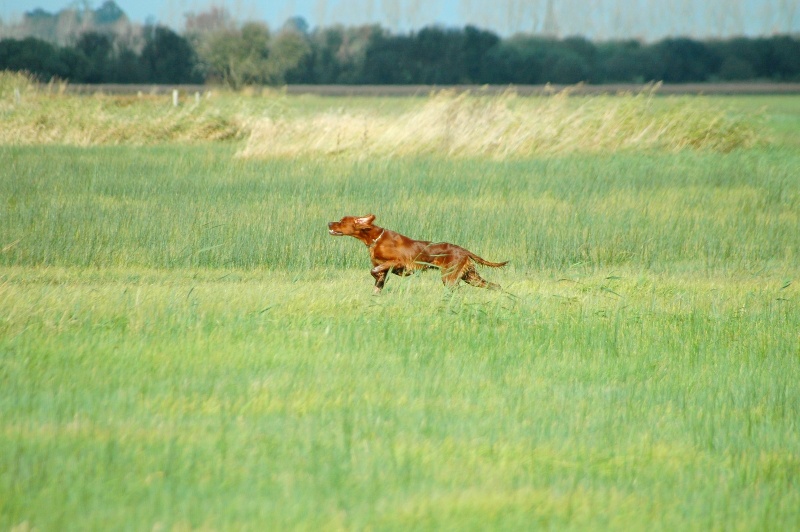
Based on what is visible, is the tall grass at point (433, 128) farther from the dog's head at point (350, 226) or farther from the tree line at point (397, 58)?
the tree line at point (397, 58)

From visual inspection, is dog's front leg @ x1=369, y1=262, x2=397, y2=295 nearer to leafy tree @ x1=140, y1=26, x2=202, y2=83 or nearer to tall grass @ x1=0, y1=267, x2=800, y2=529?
tall grass @ x1=0, y1=267, x2=800, y2=529

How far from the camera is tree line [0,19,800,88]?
51.9 meters

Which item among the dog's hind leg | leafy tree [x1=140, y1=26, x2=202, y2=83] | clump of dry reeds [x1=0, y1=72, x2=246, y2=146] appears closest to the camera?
the dog's hind leg

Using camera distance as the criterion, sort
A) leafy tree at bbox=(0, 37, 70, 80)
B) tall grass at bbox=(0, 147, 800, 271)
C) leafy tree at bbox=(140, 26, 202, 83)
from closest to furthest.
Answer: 1. tall grass at bbox=(0, 147, 800, 271)
2. leafy tree at bbox=(0, 37, 70, 80)
3. leafy tree at bbox=(140, 26, 202, 83)

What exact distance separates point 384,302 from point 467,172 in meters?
8.00

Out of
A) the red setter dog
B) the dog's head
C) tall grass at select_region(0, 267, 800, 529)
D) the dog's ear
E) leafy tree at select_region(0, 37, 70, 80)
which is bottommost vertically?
tall grass at select_region(0, 267, 800, 529)

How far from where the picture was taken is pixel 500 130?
17.8 m

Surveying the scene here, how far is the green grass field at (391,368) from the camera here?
3.67 m

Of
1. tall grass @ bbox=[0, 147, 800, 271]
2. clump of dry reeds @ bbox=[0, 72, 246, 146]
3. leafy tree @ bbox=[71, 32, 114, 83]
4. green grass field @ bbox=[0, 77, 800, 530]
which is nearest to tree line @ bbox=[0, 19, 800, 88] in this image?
leafy tree @ bbox=[71, 32, 114, 83]

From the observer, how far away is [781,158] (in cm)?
1797

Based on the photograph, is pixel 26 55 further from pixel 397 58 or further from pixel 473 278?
pixel 473 278

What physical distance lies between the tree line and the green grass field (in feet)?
138

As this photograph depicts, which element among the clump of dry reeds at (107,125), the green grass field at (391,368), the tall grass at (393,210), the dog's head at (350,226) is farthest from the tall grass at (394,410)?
the clump of dry reeds at (107,125)

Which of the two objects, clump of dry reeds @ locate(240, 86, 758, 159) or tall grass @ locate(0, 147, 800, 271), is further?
clump of dry reeds @ locate(240, 86, 758, 159)
